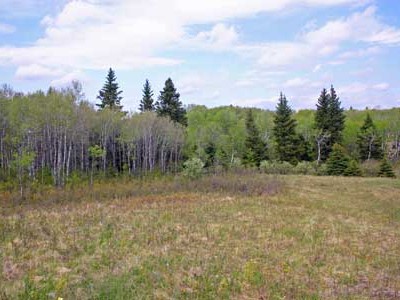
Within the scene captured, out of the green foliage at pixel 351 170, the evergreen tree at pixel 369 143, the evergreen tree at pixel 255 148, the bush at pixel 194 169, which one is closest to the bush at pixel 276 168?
the green foliage at pixel 351 170

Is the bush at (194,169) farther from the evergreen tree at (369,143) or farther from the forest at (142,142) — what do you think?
the evergreen tree at (369,143)

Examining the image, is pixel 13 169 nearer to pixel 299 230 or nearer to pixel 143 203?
pixel 143 203

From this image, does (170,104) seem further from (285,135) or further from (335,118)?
(335,118)

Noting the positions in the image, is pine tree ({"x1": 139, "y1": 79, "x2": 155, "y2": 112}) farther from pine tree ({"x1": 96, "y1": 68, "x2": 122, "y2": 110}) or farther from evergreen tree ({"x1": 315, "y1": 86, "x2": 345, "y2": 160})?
evergreen tree ({"x1": 315, "y1": 86, "x2": 345, "y2": 160})

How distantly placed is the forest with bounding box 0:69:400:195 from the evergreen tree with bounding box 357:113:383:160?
148 millimetres

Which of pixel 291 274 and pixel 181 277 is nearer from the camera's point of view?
pixel 181 277

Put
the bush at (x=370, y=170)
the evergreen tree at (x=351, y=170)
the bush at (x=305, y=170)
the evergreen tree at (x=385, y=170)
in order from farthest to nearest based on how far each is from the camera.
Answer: the bush at (x=370, y=170)
the evergreen tree at (x=385, y=170)
the bush at (x=305, y=170)
the evergreen tree at (x=351, y=170)

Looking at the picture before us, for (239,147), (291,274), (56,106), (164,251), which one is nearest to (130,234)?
(164,251)

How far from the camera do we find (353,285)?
29.6 feet

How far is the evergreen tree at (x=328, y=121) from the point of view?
57281 mm

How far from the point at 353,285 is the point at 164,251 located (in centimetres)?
474

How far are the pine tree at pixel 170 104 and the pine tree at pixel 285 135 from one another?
43.4 feet

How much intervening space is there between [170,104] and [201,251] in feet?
140

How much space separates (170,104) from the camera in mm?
52906
